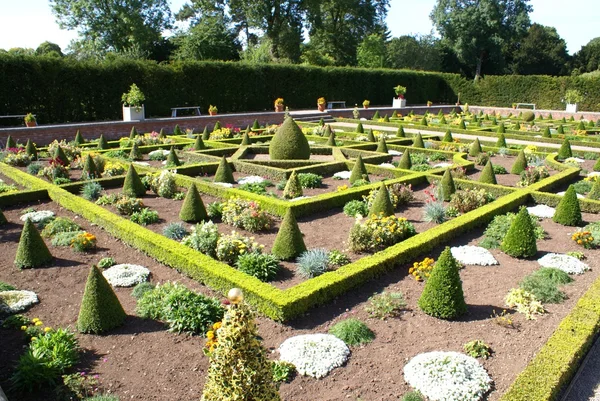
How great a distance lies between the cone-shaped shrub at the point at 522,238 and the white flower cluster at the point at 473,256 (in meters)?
0.46

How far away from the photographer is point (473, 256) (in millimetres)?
8922

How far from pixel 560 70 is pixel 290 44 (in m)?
37.0

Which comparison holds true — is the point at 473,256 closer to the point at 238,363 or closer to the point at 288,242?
the point at 288,242

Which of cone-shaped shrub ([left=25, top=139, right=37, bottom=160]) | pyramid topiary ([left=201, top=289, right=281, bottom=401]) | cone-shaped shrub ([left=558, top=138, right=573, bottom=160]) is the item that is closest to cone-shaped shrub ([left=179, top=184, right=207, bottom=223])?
pyramid topiary ([left=201, top=289, right=281, bottom=401])

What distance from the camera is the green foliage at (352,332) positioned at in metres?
6.16

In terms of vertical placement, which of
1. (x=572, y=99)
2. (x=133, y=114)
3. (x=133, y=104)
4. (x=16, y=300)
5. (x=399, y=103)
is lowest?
(x=16, y=300)

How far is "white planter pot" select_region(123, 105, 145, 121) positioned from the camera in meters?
25.6

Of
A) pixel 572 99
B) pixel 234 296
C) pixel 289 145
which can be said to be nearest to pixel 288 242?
pixel 234 296

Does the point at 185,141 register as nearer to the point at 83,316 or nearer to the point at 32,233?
the point at 32,233

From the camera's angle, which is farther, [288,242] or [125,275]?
[288,242]

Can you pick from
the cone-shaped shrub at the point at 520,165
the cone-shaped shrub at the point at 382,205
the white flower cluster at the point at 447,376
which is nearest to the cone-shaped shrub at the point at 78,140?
the cone-shaped shrub at the point at 382,205

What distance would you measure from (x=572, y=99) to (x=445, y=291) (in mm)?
37539

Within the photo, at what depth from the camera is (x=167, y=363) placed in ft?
18.6

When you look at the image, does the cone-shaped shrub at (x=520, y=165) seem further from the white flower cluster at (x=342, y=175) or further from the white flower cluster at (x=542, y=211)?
the white flower cluster at (x=342, y=175)
